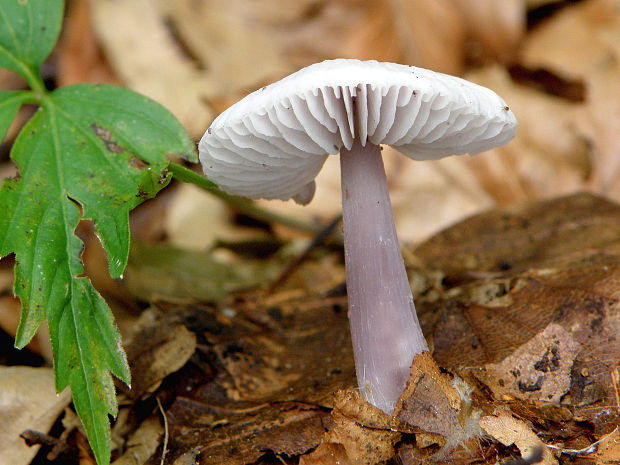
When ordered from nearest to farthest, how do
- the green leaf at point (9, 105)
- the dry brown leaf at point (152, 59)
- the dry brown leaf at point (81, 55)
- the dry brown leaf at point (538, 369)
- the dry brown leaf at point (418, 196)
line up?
the dry brown leaf at point (538, 369) → the green leaf at point (9, 105) → the dry brown leaf at point (418, 196) → the dry brown leaf at point (152, 59) → the dry brown leaf at point (81, 55)

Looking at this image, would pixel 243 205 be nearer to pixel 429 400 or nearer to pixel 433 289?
pixel 433 289

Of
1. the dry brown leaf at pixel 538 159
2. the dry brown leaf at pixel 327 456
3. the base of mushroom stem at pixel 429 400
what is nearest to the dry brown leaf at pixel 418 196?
the dry brown leaf at pixel 538 159


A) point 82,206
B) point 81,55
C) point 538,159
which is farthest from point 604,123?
point 81,55

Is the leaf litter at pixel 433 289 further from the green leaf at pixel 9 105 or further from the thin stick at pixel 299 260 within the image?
the green leaf at pixel 9 105

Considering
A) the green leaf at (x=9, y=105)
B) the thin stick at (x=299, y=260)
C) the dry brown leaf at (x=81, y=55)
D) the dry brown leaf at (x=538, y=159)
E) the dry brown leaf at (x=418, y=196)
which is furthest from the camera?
the dry brown leaf at (x=81, y=55)

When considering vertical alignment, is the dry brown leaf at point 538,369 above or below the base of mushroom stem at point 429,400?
below

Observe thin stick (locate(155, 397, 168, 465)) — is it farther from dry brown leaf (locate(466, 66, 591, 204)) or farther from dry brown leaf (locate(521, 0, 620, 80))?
dry brown leaf (locate(521, 0, 620, 80))
